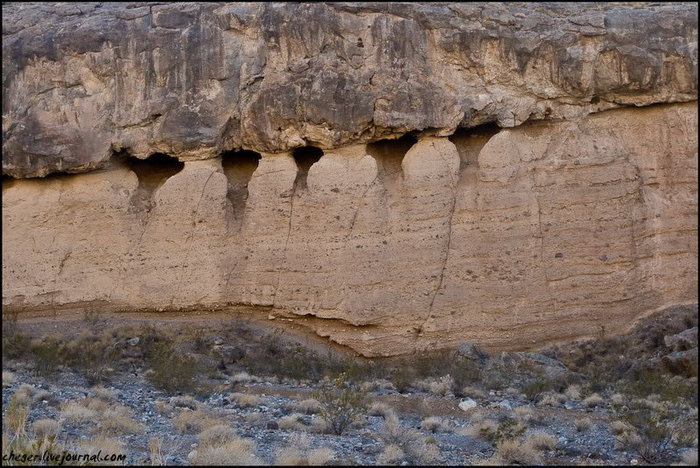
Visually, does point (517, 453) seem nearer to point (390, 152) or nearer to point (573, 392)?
point (573, 392)

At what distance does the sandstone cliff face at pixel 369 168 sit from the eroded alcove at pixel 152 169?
1.55 feet

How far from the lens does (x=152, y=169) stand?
17.9 metres

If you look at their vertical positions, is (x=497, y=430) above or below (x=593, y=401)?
above

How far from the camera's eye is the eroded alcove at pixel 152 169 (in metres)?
17.5

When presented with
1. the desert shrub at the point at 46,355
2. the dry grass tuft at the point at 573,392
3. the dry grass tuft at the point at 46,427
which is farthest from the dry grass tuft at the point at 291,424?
the desert shrub at the point at 46,355

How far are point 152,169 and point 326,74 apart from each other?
4402 mm

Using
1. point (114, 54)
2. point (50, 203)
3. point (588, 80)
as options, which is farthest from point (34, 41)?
point (588, 80)

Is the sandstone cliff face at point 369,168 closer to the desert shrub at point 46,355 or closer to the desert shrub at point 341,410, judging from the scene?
the desert shrub at point 46,355

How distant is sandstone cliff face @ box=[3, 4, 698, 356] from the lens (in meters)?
16.0

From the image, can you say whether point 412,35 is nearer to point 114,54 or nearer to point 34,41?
point 114,54

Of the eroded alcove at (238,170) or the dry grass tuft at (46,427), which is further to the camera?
the eroded alcove at (238,170)

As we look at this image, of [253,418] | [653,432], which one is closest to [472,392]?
[253,418]

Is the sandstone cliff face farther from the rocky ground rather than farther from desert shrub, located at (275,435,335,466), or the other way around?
desert shrub, located at (275,435,335,466)

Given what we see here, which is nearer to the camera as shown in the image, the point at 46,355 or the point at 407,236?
the point at 46,355
